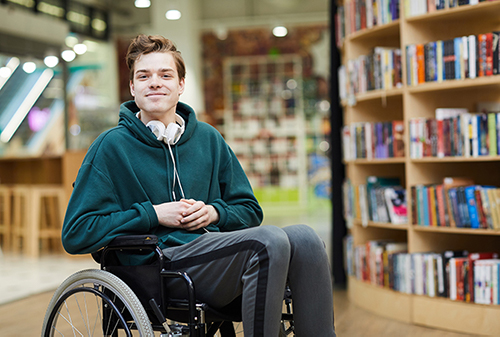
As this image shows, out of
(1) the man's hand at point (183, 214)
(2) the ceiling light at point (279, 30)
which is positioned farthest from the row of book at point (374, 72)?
(2) the ceiling light at point (279, 30)

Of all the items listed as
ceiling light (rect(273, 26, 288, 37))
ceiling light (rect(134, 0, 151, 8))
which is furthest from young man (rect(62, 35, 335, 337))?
ceiling light (rect(273, 26, 288, 37))

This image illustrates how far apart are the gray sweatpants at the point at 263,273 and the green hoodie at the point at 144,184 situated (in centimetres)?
14

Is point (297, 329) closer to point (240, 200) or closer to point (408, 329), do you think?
point (240, 200)

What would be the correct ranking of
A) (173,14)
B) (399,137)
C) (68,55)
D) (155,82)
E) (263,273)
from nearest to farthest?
(263,273) < (155,82) < (399,137) < (68,55) < (173,14)

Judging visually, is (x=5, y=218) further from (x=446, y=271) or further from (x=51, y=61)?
(x=446, y=271)

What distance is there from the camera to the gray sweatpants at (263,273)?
1.37m

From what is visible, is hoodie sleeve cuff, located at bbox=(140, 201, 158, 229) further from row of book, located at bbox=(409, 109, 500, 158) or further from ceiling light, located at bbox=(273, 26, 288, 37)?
ceiling light, located at bbox=(273, 26, 288, 37)

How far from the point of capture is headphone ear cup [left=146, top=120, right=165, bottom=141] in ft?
5.49

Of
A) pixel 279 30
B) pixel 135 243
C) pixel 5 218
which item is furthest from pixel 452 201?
pixel 279 30

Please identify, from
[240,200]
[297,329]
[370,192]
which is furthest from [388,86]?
[297,329]

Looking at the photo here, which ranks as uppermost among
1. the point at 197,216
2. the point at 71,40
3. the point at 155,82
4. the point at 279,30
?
the point at 279,30

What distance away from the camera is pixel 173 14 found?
6418 millimetres

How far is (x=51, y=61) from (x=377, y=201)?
3.19 metres

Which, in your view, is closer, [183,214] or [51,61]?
[183,214]
